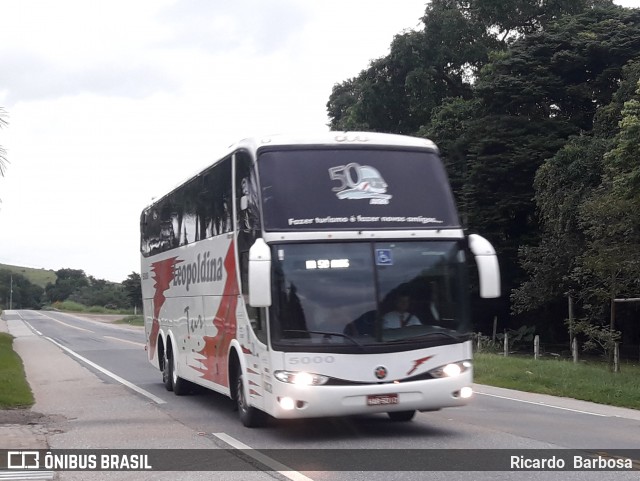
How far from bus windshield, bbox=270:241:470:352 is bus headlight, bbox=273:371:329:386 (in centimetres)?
30

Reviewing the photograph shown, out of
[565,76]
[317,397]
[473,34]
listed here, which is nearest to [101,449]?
[317,397]

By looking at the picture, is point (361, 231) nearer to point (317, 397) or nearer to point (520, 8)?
point (317, 397)

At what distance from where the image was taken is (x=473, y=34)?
46125 millimetres

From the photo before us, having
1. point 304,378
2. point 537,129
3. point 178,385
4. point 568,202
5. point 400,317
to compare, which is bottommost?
point 178,385

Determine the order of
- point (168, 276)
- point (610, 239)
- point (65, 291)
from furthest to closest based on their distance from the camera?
point (65, 291) → point (610, 239) → point (168, 276)

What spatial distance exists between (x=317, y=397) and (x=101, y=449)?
2.72 metres

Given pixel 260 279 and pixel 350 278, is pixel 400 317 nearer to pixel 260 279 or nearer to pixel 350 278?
pixel 350 278

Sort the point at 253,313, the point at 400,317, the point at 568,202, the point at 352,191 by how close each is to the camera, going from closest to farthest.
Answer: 1. the point at 400,317
2. the point at 352,191
3. the point at 253,313
4. the point at 568,202

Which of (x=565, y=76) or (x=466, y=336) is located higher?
(x=565, y=76)

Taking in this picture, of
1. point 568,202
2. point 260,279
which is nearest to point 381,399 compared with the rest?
point 260,279

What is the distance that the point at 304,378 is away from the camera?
412 inches

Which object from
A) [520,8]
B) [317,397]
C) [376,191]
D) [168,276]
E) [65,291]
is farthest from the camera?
[65,291]

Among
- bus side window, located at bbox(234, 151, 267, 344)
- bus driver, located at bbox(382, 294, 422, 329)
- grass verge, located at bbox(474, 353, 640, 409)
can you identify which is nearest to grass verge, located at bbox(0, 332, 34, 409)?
bus side window, located at bbox(234, 151, 267, 344)

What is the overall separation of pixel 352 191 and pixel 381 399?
2.57m
